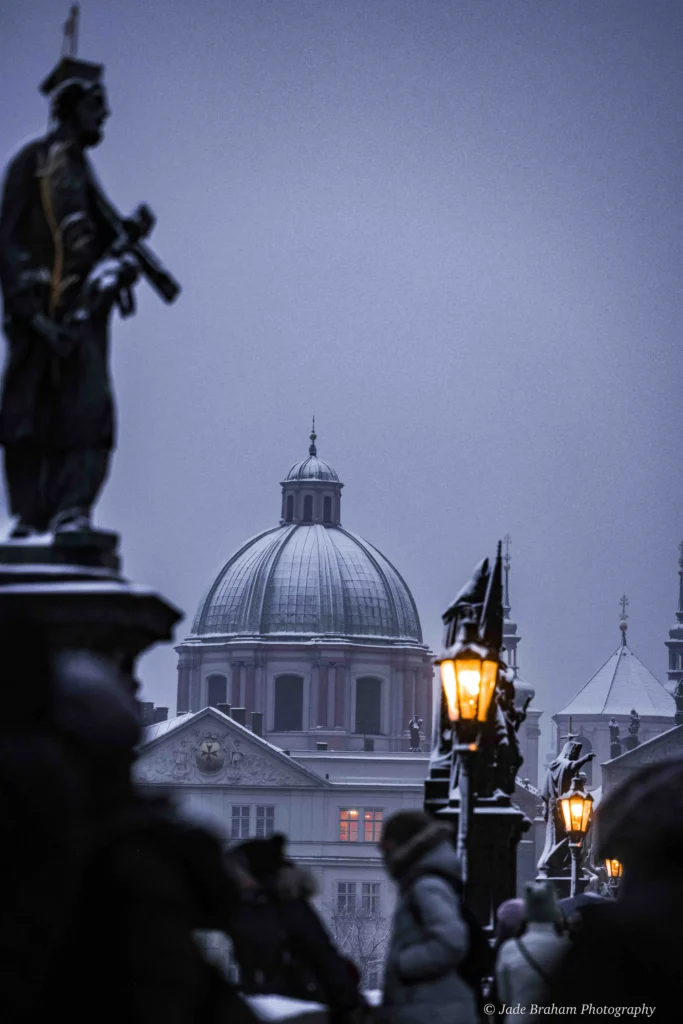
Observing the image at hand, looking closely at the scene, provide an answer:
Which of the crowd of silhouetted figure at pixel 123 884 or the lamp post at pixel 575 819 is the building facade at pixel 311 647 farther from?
Answer: the crowd of silhouetted figure at pixel 123 884

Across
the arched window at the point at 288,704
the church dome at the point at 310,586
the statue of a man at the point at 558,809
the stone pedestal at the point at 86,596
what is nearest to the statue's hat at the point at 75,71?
the stone pedestal at the point at 86,596

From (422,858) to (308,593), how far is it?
114595 millimetres

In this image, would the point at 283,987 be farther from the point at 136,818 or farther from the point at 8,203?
the point at 136,818

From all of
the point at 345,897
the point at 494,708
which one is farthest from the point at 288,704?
the point at 494,708

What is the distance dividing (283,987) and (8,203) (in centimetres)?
371

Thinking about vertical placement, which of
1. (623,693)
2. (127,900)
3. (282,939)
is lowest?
(127,900)

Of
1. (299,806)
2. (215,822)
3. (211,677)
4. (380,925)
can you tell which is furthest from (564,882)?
(211,677)

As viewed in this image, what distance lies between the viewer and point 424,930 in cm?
770

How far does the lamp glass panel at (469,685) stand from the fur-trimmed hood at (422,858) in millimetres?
7657

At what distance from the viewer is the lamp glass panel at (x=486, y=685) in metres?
15.6

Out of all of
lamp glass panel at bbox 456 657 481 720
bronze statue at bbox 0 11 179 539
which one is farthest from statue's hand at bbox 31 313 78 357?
lamp glass panel at bbox 456 657 481 720

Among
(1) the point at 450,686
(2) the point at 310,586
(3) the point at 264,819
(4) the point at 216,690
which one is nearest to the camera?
(1) the point at 450,686

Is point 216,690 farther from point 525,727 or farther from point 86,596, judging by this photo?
point 86,596

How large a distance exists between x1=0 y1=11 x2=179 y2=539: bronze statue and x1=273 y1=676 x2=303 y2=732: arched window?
108 metres
